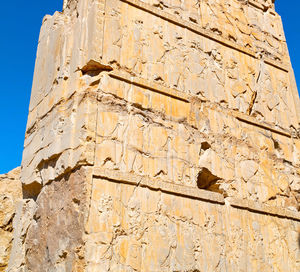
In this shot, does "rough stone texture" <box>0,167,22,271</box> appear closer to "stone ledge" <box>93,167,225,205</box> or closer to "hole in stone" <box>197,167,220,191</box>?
"stone ledge" <box>93,167,225,205</box>

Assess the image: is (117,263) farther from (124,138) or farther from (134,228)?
(124,138)

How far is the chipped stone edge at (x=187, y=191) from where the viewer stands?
342 centimetres

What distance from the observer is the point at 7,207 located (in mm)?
4734

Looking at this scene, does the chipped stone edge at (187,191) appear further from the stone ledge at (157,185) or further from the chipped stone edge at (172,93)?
the chipped stone edge at (172,93)

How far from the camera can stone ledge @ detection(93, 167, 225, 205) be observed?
3396mm

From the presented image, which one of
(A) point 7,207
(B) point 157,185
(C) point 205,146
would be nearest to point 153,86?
(C) point 205,146

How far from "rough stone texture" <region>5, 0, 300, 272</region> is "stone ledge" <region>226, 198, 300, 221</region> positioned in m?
0.01

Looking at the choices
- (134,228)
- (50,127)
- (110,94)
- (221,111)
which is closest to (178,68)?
(221,111)

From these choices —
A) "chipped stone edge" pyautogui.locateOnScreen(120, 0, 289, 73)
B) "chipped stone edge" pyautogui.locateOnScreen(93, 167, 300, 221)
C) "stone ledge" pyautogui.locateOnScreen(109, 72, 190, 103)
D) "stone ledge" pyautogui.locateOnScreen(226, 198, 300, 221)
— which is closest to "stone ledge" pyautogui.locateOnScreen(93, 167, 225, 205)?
"chipped stone edge" pyautogui.locateOnScreen(93, 167, 300, 221)

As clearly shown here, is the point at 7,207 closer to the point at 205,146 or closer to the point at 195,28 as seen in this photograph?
the point at 205,146

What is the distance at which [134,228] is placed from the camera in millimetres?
3379

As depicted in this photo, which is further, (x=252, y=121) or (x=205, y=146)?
(x=252, y=121)

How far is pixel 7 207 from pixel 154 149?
202 cm

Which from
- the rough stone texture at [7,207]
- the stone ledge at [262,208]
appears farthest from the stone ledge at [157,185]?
the rough stone texture at [7,207]
